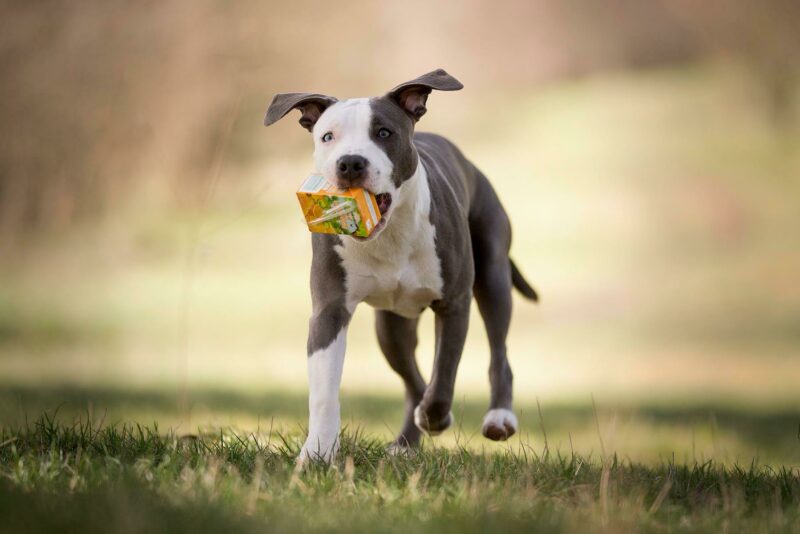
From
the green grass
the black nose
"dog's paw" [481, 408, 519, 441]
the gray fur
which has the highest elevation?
the black nose

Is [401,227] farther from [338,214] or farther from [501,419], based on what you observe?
[501,419]

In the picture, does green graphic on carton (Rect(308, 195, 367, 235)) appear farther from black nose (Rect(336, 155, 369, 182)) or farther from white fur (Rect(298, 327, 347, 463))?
white fur (Rect(298, 327, 347, 463))

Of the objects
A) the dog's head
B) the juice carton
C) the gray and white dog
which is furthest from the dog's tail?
the juice carton

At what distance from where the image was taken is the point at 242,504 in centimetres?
375

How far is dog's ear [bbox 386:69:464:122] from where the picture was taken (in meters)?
4.90

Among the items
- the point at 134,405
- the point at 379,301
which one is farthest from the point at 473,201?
the point at 134,405

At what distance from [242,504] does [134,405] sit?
209 inches

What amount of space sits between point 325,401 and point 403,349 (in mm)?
1468

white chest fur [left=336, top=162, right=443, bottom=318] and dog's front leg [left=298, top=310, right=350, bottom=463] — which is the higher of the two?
white chest fur [left=336, top=162, right=443, bottom=318]

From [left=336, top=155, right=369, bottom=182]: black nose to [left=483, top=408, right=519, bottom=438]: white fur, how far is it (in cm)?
174

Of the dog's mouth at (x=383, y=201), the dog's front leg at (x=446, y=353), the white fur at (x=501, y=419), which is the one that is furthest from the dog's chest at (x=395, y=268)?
the white fur at (x=501, y=419)

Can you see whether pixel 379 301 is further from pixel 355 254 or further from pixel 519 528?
pixel 519 528

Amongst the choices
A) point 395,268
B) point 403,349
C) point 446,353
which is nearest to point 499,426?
point 446,353

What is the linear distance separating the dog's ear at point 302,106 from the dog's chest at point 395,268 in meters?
0.57
